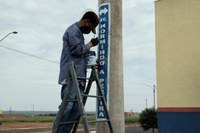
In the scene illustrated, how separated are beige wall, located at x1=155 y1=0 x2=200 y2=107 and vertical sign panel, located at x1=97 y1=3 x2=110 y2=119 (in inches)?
462

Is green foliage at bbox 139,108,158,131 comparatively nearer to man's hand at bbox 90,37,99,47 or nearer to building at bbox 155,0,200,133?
building at bbox 155,0,200,133

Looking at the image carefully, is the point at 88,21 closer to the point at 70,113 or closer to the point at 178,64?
the point at 70,113

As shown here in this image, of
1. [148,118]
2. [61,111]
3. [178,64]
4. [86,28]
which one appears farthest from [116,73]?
[148,118]

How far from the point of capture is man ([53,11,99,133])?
4.75 metres

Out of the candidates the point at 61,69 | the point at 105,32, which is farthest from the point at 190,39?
the point at 61,69

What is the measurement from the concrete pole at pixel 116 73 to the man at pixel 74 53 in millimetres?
703

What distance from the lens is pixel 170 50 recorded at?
18297mm

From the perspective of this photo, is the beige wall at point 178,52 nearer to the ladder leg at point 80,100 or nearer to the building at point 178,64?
the building at point 178,64

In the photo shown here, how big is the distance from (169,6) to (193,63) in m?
3.00

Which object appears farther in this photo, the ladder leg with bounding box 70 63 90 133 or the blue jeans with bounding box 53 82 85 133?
the blue jeans with bounding box 53 82 85 133

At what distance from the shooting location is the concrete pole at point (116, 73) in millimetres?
5824

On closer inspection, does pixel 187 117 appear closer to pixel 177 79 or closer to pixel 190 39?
pixel 177 79

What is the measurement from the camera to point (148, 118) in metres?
30.8


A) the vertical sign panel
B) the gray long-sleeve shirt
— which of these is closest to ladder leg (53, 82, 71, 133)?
the gray long-sleeve shirt
